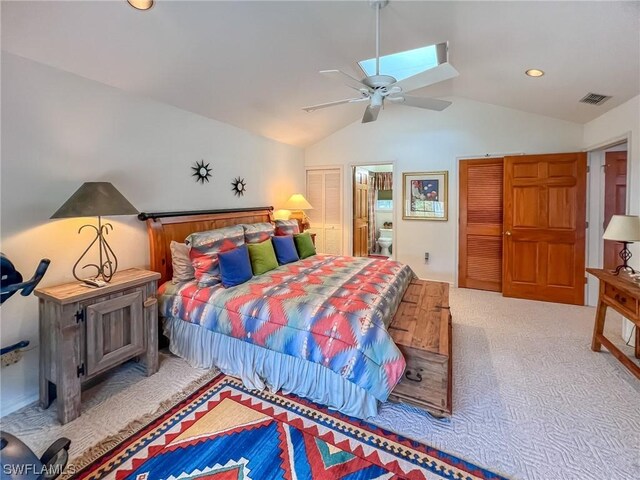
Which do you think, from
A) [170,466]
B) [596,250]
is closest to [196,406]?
[170,466]

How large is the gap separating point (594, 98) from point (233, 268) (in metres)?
4.15

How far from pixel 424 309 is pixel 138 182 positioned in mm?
2939

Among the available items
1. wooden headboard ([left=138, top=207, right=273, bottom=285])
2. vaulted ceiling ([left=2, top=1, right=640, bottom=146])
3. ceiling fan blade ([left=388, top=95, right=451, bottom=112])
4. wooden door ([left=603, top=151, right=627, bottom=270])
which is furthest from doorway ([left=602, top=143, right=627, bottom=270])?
wooden headboard ([left=138, top=207, right=273, bottom=285])

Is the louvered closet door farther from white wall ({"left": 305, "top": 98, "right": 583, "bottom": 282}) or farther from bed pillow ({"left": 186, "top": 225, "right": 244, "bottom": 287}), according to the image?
bed pillow ({"left": 186, "top": 225, "right": 244, "bottom": 287})

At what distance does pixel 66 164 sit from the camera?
7.97 ft

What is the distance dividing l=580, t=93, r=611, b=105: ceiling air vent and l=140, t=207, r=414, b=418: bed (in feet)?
8.86

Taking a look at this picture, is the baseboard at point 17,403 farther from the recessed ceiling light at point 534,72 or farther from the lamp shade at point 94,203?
the recessed ceiling light at point 534,72

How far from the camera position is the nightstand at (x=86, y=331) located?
2025 mm

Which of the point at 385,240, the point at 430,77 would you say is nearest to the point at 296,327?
the point at 430,77

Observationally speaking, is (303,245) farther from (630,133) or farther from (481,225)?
(630,133)

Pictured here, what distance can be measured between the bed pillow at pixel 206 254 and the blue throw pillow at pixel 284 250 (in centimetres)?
70

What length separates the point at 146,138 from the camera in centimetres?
304

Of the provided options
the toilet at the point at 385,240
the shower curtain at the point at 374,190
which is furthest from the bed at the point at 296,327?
the toilet at the point at 385,240

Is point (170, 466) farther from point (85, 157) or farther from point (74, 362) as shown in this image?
point (85, 157)
